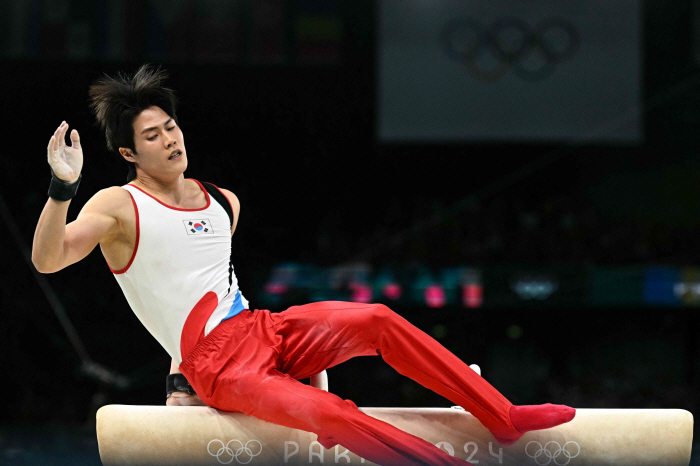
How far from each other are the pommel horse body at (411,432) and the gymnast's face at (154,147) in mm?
756

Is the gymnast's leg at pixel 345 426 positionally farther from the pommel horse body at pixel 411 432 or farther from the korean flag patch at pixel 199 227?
the korean flag patch at pixel 199 227

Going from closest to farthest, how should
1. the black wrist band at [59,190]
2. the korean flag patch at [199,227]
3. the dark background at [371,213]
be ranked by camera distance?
1. the black wrist band at [59,190]
2. the korean flag patch at [199,227]
3. the dark background at [371,213]

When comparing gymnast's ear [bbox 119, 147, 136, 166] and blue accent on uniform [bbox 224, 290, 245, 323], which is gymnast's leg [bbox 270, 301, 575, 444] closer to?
blue accent on uniform [bbox 224, 290, 245, 323]

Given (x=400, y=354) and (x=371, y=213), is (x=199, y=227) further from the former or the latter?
(x=371, y=213)

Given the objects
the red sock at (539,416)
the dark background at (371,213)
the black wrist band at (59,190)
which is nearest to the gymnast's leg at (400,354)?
the red sock at (539,416)

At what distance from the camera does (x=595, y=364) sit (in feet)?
16.7

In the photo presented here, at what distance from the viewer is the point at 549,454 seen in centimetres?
226

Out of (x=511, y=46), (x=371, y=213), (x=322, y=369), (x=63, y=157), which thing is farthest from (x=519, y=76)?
(x=63, y=157)

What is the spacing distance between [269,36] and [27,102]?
172 cm

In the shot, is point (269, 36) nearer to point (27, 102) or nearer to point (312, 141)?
point (312, 141)

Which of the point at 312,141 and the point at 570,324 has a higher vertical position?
the point at 312,141

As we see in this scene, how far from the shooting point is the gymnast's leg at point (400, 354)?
2.18m

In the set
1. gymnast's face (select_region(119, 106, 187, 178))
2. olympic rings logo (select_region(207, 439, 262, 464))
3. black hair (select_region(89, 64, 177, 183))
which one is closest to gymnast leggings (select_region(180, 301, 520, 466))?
olympic rings logo (select_region(207, 439, 262, 464))

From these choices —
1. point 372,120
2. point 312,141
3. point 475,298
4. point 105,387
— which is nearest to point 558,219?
point 475,298
